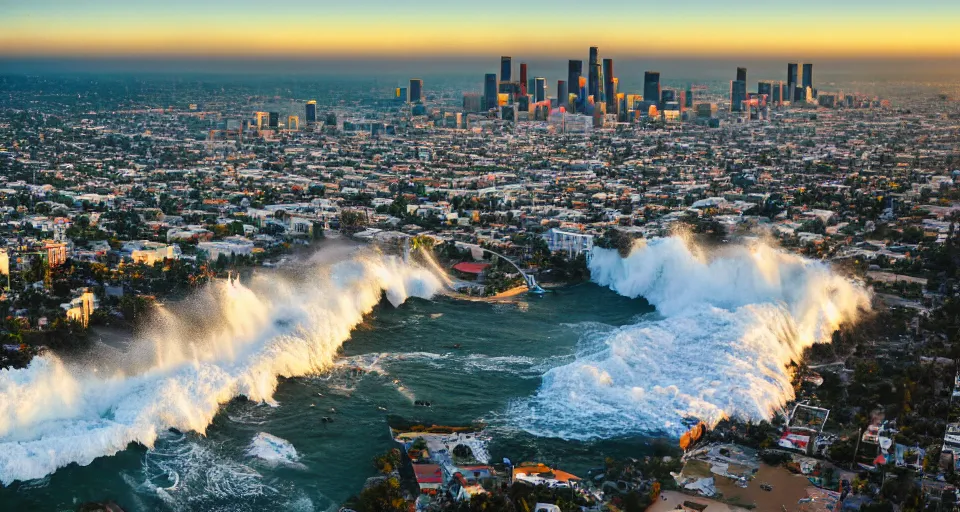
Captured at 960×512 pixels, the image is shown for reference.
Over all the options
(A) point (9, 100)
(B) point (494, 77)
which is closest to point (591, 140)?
(B) point (494, 77)

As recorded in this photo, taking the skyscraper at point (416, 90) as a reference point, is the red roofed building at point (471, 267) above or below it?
below

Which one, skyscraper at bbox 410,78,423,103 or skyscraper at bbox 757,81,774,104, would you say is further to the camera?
skyscraper at bbox 410,78,423,103

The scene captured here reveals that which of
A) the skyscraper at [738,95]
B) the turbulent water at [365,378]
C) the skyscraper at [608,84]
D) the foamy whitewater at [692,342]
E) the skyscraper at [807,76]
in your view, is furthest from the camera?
the skyscraper at [807,76]

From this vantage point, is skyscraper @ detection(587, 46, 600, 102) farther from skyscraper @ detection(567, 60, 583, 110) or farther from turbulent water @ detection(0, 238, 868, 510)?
turbulent water @ detection(0, 238, 868, 510)

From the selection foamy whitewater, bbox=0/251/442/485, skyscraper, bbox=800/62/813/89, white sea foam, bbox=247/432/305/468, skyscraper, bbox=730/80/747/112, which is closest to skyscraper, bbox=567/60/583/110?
skyscraper, bbox=730/80/747/112

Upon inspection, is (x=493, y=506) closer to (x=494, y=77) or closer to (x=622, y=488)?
(x=622, y=488)

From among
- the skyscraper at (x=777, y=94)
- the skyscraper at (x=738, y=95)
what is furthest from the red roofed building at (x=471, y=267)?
the skyscraper at (x=777, y=94)

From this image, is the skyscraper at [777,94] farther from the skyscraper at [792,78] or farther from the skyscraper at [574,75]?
the skyscraper at [574,75]
